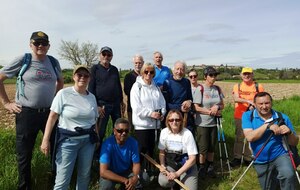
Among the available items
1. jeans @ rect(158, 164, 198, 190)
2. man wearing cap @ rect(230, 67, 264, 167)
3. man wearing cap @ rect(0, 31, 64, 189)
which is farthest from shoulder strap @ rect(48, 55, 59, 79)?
man wearing cap @ rect(230, 67, 264, 167)

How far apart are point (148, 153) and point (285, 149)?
2262 mm

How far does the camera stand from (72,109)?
3.74 metres

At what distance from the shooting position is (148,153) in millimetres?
5145

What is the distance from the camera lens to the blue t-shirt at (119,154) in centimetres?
434

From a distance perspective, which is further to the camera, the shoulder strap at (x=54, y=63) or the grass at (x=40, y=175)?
the shoulder strap at (x=54, y=63)

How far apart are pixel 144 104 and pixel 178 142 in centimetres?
87

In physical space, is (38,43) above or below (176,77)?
above

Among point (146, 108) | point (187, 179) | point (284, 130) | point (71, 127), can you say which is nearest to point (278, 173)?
point (284, 130)

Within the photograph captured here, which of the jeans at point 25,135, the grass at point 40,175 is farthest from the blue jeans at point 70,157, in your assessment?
the grass at point 40,175

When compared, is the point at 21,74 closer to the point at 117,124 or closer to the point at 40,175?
Result: the point at 117,124

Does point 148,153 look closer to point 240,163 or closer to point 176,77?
point 176,77

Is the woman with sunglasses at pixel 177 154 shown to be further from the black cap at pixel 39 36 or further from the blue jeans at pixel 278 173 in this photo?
the black cap at pixel 39 36

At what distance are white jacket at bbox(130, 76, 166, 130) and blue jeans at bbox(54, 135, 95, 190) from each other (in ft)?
3.76

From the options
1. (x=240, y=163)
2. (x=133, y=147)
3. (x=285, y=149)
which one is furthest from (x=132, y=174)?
(x=240, y=163)
